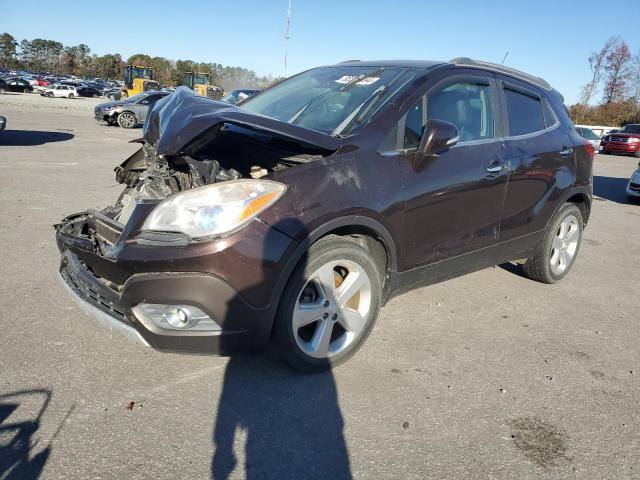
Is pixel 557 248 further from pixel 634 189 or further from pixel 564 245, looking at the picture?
pixel 634 189

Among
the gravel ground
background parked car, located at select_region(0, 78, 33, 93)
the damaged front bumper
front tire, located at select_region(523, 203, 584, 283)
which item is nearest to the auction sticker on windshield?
the damaged front bumper

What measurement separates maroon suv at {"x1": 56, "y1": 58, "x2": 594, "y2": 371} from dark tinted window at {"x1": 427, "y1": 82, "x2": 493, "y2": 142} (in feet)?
0.04

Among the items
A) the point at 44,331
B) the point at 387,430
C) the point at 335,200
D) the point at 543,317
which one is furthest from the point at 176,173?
the point at 543,317

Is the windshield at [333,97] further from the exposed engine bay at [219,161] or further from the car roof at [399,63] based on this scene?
the exposed engine bay at [219,161]

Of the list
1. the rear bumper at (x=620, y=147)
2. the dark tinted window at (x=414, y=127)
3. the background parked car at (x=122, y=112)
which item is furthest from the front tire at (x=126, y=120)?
the rear bumper at (x=620, y=147)

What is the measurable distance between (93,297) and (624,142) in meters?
31.2

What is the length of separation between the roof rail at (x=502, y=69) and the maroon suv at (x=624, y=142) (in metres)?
27.4

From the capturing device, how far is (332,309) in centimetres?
296

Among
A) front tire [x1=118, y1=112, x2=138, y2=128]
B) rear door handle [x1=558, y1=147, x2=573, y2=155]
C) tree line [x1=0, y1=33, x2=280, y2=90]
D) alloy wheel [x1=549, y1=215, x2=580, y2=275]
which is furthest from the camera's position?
tree line [x1=0, y1=33, x2=280, y2=90]

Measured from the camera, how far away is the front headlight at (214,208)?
2.54 m

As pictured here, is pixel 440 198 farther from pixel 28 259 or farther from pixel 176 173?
pixel 28 259

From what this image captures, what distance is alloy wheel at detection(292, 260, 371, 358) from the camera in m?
2.87

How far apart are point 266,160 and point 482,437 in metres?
1.93

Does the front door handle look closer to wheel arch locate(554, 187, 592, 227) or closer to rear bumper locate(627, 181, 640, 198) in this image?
wheel arch locate(554, 187, 592, 227)
